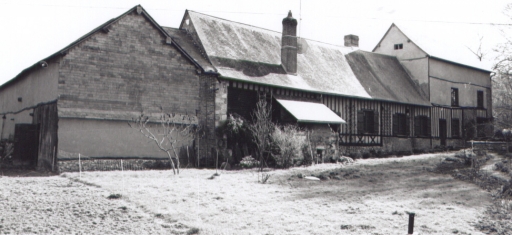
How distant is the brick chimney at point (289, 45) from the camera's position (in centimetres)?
2272

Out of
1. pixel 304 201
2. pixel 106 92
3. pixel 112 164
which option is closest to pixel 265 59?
pixel 106 92

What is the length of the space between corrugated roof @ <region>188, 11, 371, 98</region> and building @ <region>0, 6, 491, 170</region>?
0.25ft

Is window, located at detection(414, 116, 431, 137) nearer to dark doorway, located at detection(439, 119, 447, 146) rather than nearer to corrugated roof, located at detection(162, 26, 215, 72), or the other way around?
dark doorway, located at detection(439, 119, 447, 146)

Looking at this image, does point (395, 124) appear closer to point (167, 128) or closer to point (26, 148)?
point (167, 128)

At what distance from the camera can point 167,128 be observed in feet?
56.2

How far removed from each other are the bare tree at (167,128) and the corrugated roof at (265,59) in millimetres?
2668

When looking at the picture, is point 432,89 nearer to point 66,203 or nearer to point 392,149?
point 392,149

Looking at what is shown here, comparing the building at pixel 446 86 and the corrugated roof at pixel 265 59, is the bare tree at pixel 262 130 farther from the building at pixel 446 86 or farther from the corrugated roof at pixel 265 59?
the building at pixel 446 86

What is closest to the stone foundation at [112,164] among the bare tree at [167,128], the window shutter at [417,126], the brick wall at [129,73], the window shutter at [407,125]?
the bare tree at [167,128]

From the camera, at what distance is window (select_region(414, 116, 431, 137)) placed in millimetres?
29217

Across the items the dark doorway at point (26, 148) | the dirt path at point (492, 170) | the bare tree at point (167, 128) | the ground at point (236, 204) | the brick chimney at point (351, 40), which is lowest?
the ground at point (236, 204)

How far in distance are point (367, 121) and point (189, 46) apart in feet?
37.3

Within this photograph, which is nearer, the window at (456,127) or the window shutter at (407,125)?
the window shutter at (407,125)

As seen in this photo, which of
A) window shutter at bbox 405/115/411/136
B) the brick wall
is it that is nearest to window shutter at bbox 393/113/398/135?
window shutter at bbox 405/115/411/136
